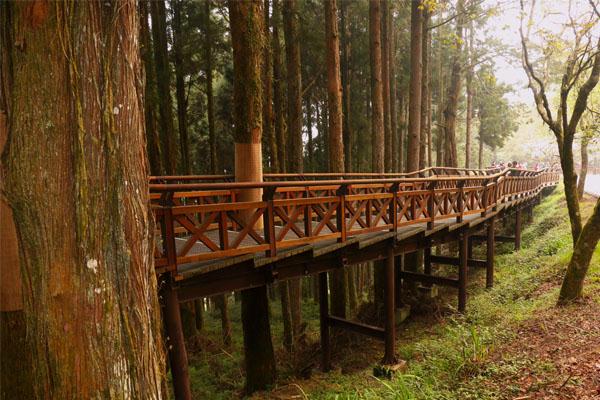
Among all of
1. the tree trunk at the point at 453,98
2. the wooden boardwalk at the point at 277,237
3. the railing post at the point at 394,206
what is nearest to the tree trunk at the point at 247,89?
the wooden boardwalk at the point at 277,237

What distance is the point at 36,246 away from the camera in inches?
79.1

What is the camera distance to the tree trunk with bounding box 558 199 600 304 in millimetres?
6555

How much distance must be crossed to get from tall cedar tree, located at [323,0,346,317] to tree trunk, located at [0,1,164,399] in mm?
7226

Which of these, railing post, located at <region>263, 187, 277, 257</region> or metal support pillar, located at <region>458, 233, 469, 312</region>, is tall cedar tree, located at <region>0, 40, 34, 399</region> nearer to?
railing post, located at <region>263, 187, 277, 257</region>

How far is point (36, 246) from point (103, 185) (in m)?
0.46

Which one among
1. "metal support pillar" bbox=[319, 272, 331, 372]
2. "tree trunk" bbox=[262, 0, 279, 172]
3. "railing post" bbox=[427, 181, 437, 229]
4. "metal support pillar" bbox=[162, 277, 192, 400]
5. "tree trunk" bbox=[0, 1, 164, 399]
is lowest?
"metal support pillar" bbox=[319, 272, 331, 372]

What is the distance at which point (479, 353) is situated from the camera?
5.68 meters

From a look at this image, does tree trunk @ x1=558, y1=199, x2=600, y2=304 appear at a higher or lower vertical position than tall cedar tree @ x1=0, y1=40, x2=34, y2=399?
lower

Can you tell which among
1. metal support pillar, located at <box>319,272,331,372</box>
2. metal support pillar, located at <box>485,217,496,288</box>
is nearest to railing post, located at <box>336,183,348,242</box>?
metal support pillar, located at <box>319,272,331,372</box>

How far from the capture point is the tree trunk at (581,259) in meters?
6.55

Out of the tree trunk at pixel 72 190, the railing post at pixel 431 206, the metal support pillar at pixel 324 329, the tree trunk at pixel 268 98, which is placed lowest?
the metal support pillar at pixel 324 329

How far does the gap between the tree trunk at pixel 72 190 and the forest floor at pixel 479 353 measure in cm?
332

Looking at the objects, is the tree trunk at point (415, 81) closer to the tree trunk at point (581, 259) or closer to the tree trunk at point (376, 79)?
the tree trunk at point (376, 79)

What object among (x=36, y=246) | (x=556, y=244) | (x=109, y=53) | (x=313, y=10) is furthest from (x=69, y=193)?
(x=313, y=10)
